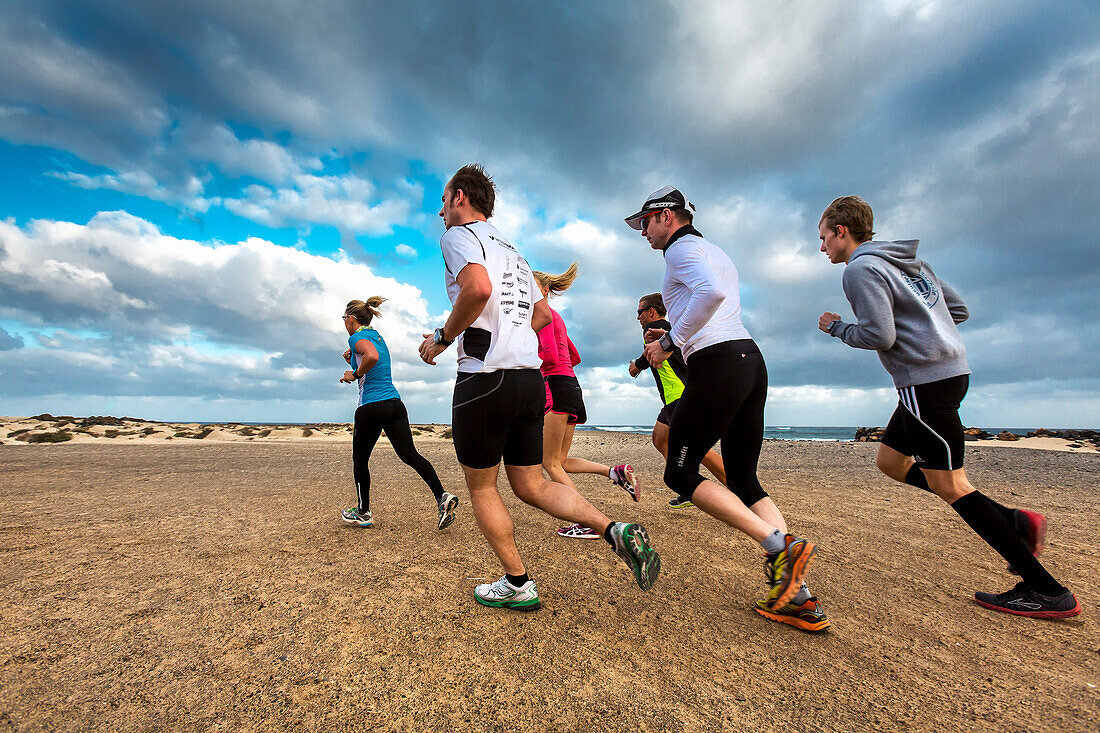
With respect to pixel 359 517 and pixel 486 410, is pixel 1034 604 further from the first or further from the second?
pixel 359 517

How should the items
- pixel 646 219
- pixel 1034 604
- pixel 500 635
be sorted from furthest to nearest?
pixel 646 219, pixel 1034 604, pixel 500 635

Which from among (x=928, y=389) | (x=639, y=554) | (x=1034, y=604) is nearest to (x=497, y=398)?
(x=639, y=554)

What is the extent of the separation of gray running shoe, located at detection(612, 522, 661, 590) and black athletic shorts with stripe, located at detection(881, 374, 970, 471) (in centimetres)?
172

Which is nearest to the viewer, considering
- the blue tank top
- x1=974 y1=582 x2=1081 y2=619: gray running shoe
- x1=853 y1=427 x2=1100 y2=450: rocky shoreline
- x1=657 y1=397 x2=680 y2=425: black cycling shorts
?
x1=974 y1=582 x2=1081 y2=619: gray running shoe

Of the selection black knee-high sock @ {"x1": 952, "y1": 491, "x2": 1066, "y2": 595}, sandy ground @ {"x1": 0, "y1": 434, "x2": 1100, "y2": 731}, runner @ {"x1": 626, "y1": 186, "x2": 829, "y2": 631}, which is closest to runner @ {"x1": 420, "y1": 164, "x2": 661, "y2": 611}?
sandy ground @ {"x1": 0, "y1": 434, "x2": 1100, "y2": 731}

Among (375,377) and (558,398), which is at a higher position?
(375,377)

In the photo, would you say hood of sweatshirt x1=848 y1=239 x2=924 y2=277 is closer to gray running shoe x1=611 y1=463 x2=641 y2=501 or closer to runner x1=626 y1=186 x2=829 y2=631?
runner x1=626 y1=186 x2=829 y2=631

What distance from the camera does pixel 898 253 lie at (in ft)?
9.47

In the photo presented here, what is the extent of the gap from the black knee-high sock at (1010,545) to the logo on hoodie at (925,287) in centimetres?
110

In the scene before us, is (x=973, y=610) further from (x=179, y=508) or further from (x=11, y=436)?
(x=11, y=436)

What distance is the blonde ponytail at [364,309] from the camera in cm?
498

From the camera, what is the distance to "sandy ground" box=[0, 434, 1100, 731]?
1708 millimetres

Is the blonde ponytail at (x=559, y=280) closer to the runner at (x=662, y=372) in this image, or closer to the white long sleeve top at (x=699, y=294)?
the runner at (x=662, y=372)

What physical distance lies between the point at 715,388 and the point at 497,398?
119 centimetres
